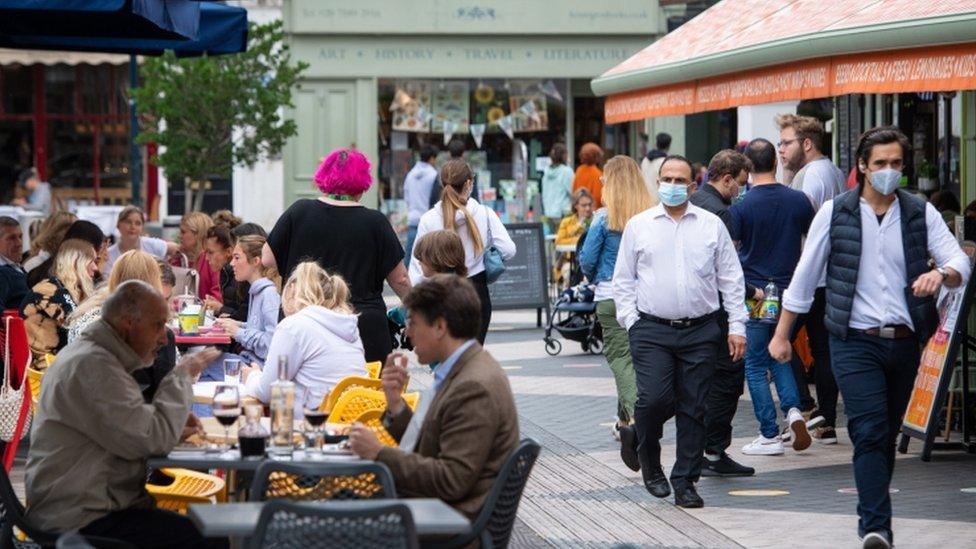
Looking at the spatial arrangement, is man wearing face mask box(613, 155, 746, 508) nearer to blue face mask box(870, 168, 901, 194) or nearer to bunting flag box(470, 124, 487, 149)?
blue face mask box(870, 168, 901, 194)

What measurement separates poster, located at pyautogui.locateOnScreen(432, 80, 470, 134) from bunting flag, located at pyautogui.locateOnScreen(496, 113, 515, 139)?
1.73 ft

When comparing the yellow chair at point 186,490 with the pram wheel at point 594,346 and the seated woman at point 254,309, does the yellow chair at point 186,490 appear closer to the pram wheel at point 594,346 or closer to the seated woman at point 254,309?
the seated woman at point 254,309

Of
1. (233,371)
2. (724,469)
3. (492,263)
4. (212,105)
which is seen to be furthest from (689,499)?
(212,105)

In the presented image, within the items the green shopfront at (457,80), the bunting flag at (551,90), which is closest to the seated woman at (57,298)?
the green shopfront at (457,80)

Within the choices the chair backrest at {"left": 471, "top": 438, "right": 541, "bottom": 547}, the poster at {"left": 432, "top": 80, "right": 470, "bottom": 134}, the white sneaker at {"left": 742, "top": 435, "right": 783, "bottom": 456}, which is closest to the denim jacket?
the white sneaker at {"left": 742, "top": 435, "right": 783, "bottom": 456}

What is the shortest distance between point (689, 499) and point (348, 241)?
2.20 meters

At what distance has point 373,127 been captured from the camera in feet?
94.2

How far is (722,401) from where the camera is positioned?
10469 millimetres

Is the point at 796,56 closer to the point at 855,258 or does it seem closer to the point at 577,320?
the point at 855,258

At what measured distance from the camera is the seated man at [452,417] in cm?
575

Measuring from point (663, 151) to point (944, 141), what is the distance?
7622mm

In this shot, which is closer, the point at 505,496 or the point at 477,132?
the point at 505,496

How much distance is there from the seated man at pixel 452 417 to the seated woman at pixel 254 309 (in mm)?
4108

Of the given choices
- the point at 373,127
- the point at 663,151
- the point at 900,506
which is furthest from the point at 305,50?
the point at 900,506
